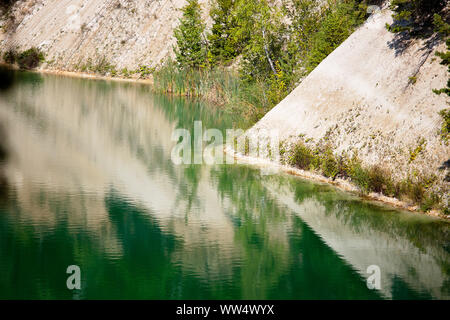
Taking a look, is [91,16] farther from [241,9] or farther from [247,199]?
[247,199]

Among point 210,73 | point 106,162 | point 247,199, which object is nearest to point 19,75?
point 210,73

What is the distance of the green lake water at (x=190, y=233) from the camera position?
12.7 metres

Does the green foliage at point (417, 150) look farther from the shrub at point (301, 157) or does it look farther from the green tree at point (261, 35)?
the green tree at point (261, 35)

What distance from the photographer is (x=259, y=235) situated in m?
16.4

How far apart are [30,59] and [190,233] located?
6906 cm

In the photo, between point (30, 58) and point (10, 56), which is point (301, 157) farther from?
point (10, 56)

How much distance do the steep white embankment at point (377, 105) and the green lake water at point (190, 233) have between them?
1699mm

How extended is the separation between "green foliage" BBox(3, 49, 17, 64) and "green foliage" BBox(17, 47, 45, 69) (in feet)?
8.25

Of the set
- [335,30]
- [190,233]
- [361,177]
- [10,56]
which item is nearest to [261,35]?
[335,30]

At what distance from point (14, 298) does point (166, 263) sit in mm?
3353

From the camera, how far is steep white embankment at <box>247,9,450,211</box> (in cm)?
1875

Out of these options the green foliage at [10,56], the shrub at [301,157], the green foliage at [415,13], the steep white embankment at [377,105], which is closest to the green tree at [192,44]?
the steep white embankment at [377,105]

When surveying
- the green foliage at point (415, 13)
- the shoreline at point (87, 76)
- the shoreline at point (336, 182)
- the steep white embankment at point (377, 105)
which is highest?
the shoreline at point (87, 76)
